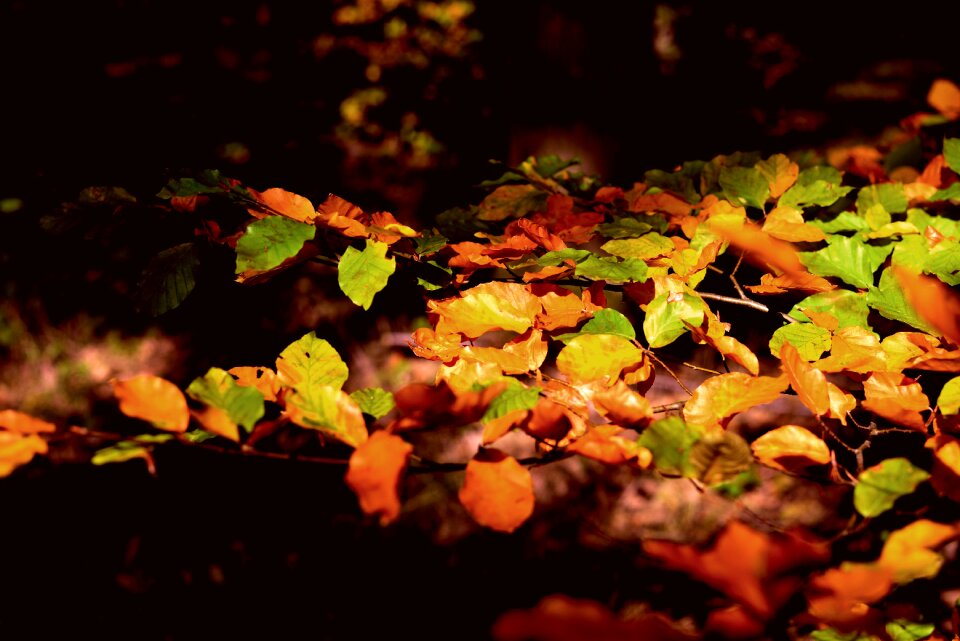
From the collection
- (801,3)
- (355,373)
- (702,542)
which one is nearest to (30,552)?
(355,373)

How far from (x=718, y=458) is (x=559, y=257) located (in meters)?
0.37

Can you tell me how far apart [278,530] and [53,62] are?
8.57 ft

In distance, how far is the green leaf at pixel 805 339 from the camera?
803mm

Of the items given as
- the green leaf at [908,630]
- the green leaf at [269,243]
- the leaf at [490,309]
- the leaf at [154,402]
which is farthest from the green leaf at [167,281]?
the green leaf at [908,630]

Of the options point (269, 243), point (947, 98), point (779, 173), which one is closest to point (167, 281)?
point (269, 243)

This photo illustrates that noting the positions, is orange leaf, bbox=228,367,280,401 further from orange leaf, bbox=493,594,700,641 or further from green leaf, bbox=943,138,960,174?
green leaf, bbox=943,138,960,174

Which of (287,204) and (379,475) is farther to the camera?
(287,204)

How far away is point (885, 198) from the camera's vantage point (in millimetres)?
1105

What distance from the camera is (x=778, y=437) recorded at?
70cm

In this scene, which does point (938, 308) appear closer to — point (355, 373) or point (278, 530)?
point (278, 530)

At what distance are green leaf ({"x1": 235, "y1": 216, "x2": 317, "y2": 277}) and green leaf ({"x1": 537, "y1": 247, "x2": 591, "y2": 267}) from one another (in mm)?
325

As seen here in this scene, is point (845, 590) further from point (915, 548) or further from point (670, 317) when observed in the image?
point (670, 317)

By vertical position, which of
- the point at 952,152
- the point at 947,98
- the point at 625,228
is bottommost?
the point at 625,228

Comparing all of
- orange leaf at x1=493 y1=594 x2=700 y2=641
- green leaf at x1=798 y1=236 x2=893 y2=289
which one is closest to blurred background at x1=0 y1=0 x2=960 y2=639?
green leaf at x1=798 y1=236 x2=893 y2=289
